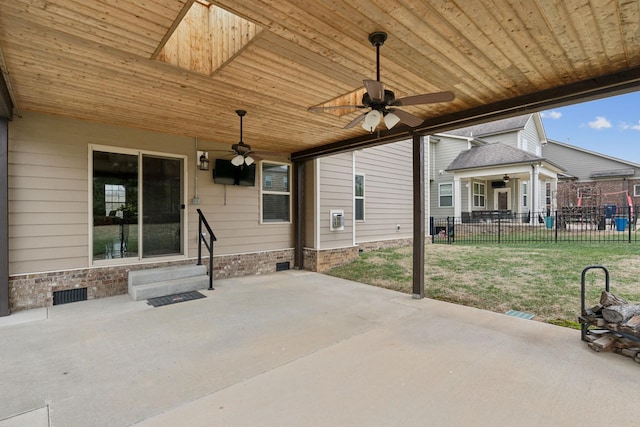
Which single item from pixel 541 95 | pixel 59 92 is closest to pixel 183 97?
pixel 59 92

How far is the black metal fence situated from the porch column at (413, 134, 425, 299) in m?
5.98

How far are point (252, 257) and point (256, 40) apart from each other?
4.94 meters

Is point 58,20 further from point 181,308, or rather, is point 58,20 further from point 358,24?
point 181,308

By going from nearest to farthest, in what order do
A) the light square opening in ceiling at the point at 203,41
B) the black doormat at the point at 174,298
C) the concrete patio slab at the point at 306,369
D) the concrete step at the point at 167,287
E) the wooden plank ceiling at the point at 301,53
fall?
the concrete patio slab at the point at 306,369, the wooden plank ceiling at the point at 301,53, the light square opening in ceiling at the point at 203,41, the black doormat at the point at 174,298, the concrete step at the point at 167,287

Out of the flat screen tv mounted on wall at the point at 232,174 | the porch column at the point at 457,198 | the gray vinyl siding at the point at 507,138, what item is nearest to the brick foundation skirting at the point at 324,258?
the flat screen tv mounted on wall at the point at 232,174

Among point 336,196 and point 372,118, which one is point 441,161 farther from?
point 372,118

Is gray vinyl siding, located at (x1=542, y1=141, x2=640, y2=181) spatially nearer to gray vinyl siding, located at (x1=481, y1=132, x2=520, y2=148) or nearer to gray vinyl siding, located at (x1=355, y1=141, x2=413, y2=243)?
gray vinyl siding, located at (x1=481, y1=132, x2=520, y2=148)

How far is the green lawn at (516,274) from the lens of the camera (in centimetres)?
460

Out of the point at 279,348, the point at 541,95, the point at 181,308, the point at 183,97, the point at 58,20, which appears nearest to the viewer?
the point at 58,20

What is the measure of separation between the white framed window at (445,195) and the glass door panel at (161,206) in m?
11.6

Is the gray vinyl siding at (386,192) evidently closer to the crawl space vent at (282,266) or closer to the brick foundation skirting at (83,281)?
the crawl space vent at (282,266)

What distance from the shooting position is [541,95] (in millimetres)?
3674

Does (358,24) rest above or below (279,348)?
above

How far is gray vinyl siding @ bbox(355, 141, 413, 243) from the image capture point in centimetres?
934
